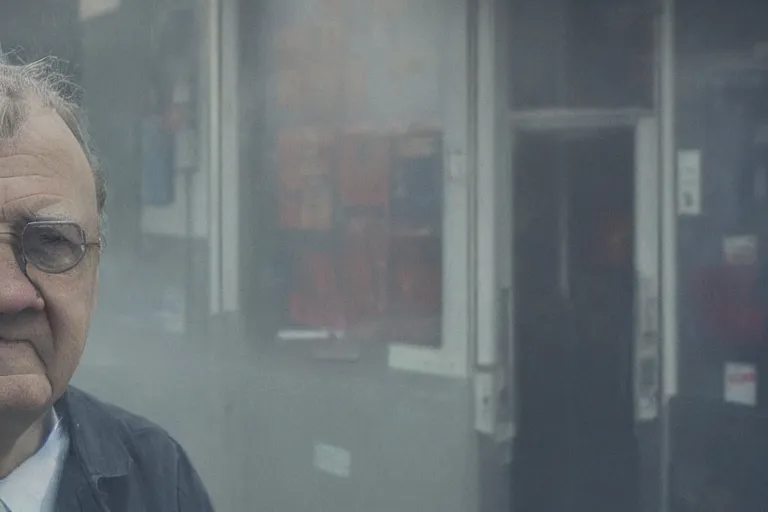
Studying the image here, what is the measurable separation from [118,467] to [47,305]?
0.33 metres

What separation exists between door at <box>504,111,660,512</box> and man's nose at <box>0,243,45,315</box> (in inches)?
42.3

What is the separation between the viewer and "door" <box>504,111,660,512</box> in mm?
2055

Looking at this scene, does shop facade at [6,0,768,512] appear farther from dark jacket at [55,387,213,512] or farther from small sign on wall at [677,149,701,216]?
dark jacket at [55,387,213,512]

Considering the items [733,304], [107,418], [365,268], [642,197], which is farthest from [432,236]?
[107,418]

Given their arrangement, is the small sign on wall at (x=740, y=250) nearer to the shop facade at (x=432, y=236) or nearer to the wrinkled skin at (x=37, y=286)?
the shop facade at (x=432, y=236)

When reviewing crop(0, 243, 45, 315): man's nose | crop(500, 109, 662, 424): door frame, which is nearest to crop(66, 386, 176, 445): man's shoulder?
crop(0, 243, 45, 315): man's nose

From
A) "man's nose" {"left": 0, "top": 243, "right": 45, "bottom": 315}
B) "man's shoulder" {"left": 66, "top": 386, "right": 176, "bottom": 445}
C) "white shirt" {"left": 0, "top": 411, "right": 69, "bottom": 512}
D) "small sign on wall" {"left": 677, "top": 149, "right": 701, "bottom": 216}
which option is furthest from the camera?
"small sign on wall" {"left": 677, "top": 149, "right": 701, "bottom": 216}

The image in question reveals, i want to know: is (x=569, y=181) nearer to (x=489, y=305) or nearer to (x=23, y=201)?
(x=489, y=305)

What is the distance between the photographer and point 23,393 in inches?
48.9

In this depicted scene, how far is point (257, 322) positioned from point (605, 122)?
85 centimetres

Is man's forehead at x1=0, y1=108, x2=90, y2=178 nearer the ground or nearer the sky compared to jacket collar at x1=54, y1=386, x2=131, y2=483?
nearer the sky

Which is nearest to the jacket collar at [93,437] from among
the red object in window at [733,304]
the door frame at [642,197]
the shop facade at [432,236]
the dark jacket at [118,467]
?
the dark jacket at [118,467]

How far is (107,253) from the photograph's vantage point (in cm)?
210

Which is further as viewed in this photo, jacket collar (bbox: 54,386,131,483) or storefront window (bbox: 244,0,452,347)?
storefront window (bbox: 244,0,452,347)
